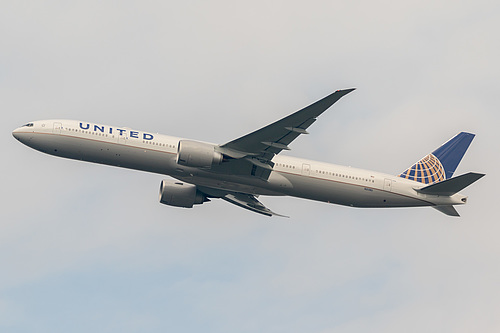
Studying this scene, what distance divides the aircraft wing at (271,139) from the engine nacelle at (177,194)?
851 centimetres

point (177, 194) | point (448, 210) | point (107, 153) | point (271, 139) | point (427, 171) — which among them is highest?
point (271, 139)

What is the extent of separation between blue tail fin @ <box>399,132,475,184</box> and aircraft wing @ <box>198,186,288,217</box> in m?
11.7

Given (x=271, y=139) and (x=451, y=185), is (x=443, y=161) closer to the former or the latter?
(x=451, y=185)

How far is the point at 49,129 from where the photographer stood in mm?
53344

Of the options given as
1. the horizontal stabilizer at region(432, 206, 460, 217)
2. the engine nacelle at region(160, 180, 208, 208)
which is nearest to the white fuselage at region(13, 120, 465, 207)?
the horizontal stabilizer at region(432, 206, 460, 217)

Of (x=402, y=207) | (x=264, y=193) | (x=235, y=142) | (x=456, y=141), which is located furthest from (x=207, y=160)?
(x=456, y=141)

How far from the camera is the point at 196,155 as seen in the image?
51.9 metres

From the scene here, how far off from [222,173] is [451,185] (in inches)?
667

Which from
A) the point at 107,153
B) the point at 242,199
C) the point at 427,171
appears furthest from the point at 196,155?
the point at 427,171

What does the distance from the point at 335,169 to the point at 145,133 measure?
1410 centimetres

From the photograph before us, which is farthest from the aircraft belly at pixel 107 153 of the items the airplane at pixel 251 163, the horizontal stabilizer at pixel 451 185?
the horizontal stabilizer at pixel 451 185

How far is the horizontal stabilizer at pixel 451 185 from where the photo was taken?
54219 mm

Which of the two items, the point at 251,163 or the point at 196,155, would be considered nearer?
the point at 196,155

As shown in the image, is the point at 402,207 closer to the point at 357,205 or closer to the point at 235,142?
the point at 357,205
